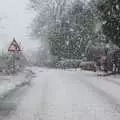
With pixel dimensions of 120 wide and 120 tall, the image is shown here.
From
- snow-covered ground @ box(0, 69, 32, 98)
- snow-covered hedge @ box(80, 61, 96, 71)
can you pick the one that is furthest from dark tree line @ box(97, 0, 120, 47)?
snow-covered hedge @ box(80, 61, 96, 71)

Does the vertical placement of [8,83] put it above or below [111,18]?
below

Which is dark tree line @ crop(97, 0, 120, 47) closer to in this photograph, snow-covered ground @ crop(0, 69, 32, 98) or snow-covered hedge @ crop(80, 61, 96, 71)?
snow-covered ground @ crop(0, 69, 32, 98)

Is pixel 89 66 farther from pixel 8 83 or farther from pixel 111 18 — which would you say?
pixel 8 83

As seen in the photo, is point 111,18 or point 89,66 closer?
point 111,18

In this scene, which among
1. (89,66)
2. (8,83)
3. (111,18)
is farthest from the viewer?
(89,66)

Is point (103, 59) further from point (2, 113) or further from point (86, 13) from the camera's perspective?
point (2, 113)

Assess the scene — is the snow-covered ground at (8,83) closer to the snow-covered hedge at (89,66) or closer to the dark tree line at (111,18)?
the dark tree line at (111,18)

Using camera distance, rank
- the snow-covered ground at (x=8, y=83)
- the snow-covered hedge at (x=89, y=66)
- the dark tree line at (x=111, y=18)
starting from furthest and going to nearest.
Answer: the snow-covered hedge at (x=89, y=66) → the dark tree line at (x=111, y=18) → the snow-covered ground at (x=8, y=83)

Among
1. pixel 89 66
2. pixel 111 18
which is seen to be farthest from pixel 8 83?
pixel 89 66

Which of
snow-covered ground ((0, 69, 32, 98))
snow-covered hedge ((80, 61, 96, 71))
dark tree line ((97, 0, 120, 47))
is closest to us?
snow-covered ground ((0, 69, 32, 98))

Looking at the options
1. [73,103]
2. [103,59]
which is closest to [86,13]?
[103,59]

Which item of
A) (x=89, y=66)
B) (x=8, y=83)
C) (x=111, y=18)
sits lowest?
(x=89, y=66)

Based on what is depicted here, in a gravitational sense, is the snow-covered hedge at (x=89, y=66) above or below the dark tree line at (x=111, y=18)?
below

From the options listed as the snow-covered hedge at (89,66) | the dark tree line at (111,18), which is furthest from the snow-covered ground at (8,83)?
the snow-covered hedge at (89,66)
